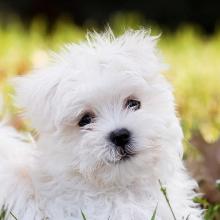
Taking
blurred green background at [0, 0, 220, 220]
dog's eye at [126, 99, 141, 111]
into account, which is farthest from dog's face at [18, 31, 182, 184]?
blurred green background at [0, 0, 220, 220]

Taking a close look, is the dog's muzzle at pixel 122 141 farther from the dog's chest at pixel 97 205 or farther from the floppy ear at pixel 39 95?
the floppy ear at pixel 39 95

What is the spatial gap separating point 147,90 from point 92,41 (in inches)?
17.9

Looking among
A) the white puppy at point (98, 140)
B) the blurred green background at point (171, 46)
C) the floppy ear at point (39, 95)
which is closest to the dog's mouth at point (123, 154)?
the white puppy at point (98, 140)

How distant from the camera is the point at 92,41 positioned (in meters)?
3.95

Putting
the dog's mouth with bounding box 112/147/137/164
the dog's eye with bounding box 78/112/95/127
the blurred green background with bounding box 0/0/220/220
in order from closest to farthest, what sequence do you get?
the dog's mouth with bounding box 112/147/137/164 < the dog's eye with bounding box 78/112/95/127 < the blurred green background with bounding box 0/0/220/220

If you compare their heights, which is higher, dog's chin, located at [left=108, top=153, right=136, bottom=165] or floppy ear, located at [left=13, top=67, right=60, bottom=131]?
floppy ear, located at [left=13, top=67, right=60, bottom=131]

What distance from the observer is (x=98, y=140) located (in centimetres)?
352

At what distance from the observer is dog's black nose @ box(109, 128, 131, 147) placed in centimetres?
352

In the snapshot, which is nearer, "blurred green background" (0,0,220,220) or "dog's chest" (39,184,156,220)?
"dog's chest" (39,184,156,220)

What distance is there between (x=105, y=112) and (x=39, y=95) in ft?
1.17

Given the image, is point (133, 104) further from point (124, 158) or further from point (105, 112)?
point (124, 158)

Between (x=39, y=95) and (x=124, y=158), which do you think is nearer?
(x=124, y=158)

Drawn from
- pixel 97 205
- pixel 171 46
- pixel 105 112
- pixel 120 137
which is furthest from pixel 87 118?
pixel 171 46

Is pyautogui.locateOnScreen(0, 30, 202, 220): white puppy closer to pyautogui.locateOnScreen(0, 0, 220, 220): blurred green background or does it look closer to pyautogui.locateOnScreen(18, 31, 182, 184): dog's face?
pyautogui.locateOnScreen(18, 31, 182, 184): dog's face
